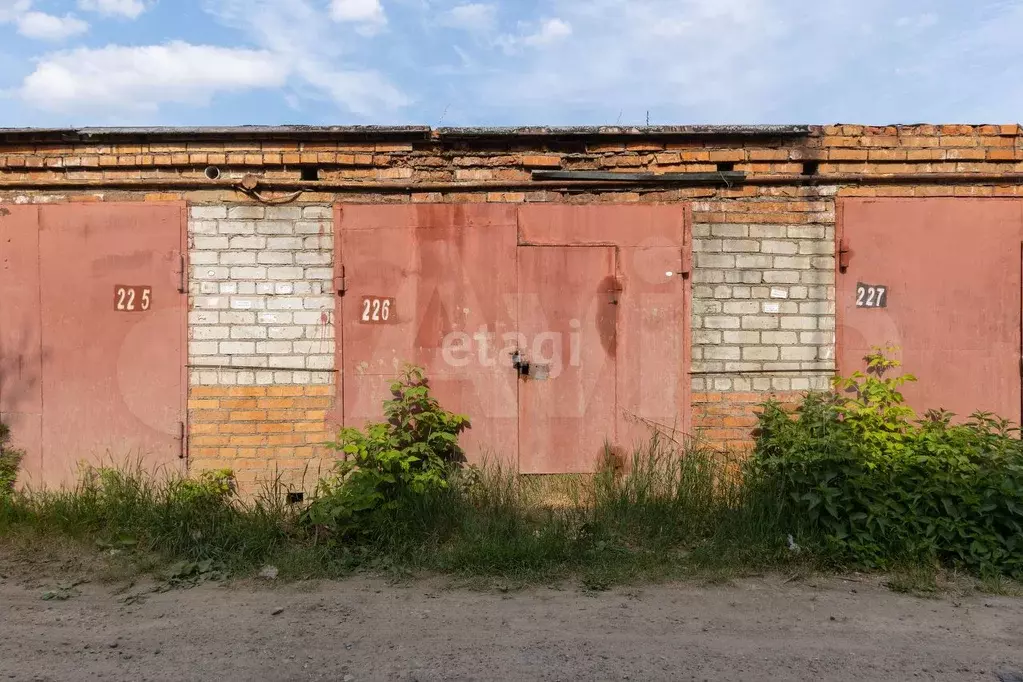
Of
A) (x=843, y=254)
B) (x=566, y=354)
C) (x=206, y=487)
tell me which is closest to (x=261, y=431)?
(x=206, y=487)

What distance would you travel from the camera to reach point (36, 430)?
4.60m

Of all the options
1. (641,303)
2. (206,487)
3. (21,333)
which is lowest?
(206,487)

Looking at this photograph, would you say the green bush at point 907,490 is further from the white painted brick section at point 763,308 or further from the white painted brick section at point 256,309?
the white painted brick section at point 256,309

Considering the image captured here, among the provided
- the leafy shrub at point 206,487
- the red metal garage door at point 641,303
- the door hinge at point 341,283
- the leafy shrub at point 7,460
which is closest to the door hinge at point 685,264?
the red metal garage door at point 641,303

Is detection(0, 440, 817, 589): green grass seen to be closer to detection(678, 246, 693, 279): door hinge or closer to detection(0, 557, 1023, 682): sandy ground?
detection(0, 557, 1023, 682): sandy ground

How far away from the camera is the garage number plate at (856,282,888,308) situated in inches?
182

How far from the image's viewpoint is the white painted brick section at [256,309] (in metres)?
4.58

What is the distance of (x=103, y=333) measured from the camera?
4.60 meters

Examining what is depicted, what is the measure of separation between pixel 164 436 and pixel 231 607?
1.71 metres

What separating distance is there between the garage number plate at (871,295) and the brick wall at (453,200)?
0.67 feet

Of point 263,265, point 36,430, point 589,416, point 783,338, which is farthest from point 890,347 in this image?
point 36,430

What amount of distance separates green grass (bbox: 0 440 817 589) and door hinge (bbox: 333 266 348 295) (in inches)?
56.7

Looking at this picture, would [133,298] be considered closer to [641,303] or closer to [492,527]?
[492,527]

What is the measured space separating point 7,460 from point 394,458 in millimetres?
2811
